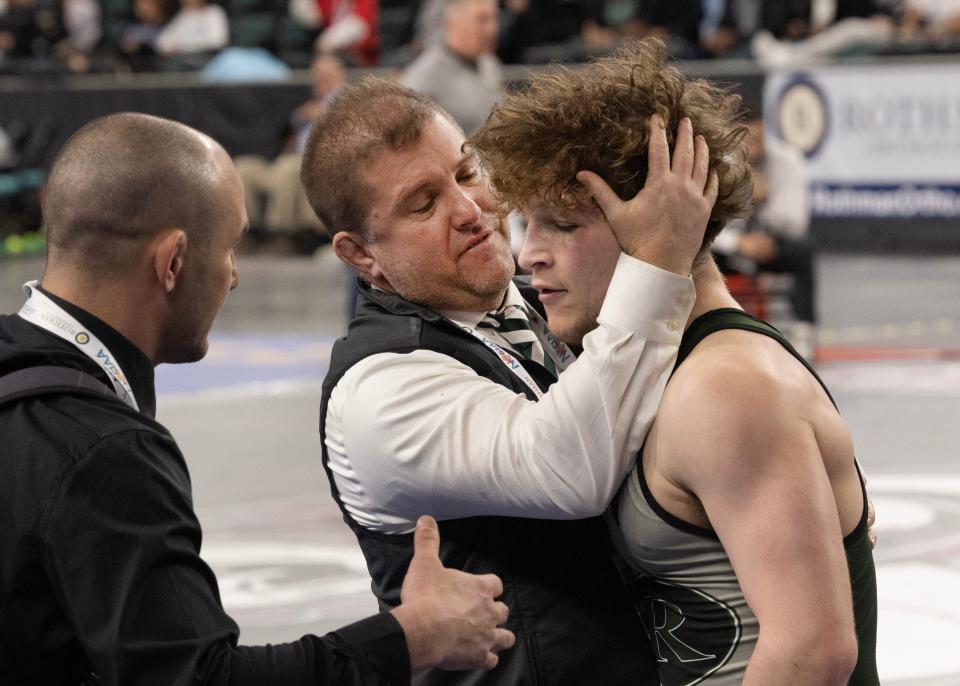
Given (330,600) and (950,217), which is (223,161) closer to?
(330,600)

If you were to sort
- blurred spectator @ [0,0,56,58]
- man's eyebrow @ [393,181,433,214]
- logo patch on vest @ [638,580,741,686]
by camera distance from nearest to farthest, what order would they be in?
logo patch on vest @ [638,580,741,686], man's eyebrow @ [393,181,433,214], blurred spectator @ [0,0,56,58]

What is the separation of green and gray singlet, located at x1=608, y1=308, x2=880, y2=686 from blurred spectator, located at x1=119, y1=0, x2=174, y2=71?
1585 cm

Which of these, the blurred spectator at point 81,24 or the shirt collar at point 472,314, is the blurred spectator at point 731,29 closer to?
the blurred spectator at point 81,24

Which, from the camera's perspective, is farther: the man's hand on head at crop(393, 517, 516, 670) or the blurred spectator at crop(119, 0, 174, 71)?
the blurred spectator at crop(119, 0, 174, 71)

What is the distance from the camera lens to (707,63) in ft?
46.6

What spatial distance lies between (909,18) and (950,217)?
2.18 metres

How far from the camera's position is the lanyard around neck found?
216 cm

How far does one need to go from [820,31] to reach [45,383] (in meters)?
13.3

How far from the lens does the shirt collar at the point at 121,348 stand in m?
2.20

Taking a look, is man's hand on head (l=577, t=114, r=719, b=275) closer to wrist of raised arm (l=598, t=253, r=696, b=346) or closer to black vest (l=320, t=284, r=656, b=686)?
wrist of raised arm (l=598, t=253, r=696, b=346)

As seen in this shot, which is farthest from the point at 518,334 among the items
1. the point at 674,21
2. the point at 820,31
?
the point at 674,21

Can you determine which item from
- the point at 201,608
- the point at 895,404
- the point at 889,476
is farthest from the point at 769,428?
the point at 895,404

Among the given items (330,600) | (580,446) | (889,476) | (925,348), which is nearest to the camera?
(580,446)

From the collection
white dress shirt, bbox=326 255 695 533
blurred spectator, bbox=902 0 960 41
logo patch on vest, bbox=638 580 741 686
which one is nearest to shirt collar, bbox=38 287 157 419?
white dress shirt, bbox=326 255 695 533
